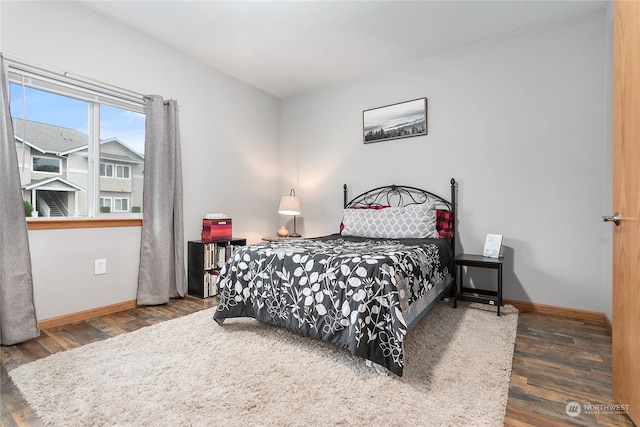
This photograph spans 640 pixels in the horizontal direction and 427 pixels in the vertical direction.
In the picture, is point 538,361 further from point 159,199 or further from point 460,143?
point 159,199

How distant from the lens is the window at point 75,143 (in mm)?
2412

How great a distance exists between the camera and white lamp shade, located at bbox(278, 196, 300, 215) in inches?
163

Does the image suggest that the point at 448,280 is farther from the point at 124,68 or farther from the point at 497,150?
the point at 124,68

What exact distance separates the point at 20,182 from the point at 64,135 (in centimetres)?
60

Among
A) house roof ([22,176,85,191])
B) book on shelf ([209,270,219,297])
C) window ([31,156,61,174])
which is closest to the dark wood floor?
book on shelf ([209,270,219,297])

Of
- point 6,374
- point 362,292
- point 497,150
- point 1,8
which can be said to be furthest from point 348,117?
point 6,374

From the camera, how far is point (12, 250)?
2184mm

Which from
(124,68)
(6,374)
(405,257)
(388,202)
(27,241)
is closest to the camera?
(6,374)

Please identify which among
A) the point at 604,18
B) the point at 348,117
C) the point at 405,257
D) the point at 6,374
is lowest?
the point at 6,374

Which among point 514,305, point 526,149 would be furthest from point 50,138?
point 514,305

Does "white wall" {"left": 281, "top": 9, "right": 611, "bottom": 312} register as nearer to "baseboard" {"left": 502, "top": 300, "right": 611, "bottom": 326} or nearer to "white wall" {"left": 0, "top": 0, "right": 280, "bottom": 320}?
"baseboard" {"left": 502, "top": 300, "right": 611, "bottom": 326}

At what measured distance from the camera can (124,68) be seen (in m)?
2.92

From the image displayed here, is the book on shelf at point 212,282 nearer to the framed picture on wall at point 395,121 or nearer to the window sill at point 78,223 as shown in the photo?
the window sill at point 78,223

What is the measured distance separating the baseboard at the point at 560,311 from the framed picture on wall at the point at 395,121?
6.53ft
